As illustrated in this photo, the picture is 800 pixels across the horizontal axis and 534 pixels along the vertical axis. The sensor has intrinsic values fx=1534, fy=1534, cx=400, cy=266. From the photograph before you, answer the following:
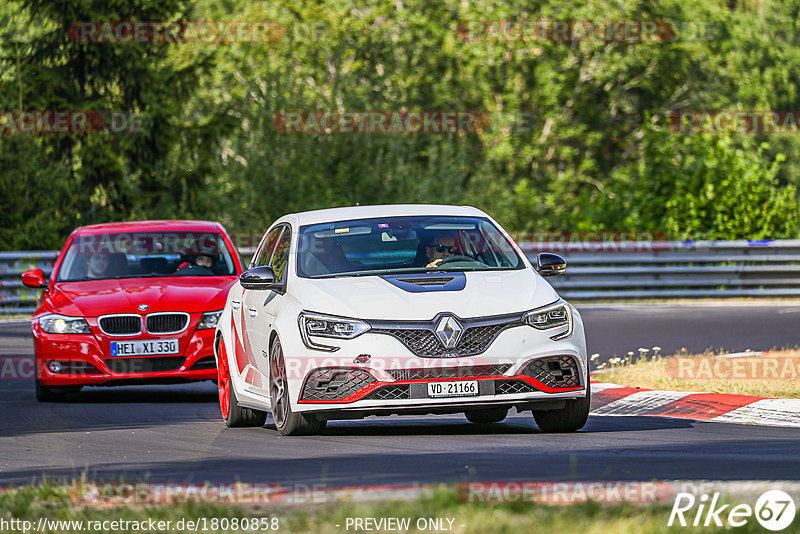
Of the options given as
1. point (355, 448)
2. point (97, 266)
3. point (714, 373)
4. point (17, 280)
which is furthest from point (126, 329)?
point (17, 280)

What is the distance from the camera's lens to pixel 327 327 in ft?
33.0

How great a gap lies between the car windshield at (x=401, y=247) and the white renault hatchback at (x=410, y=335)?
1 centimetres

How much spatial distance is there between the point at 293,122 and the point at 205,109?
3.40 metres

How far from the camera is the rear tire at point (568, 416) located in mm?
10430

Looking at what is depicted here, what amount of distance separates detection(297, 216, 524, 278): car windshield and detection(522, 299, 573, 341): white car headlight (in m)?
0.78

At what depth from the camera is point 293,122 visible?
35406mm

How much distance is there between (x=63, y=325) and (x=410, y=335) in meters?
5.35

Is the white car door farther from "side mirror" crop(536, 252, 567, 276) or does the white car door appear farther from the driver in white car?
"side mirror" crop(536, 252, 567, 276)

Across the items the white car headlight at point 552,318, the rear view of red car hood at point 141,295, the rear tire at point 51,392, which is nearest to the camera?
the white car headlight at point 552,318

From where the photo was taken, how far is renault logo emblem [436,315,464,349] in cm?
988

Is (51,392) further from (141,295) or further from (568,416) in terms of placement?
(568,416)

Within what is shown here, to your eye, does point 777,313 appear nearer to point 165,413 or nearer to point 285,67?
point 165,413

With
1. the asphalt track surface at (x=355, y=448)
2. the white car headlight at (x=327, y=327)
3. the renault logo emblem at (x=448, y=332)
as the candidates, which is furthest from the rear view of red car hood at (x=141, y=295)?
the renault logo emblem at (x=448, y=332)

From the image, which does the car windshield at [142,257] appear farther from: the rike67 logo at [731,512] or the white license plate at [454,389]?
the rike67 logo at [731,512]
